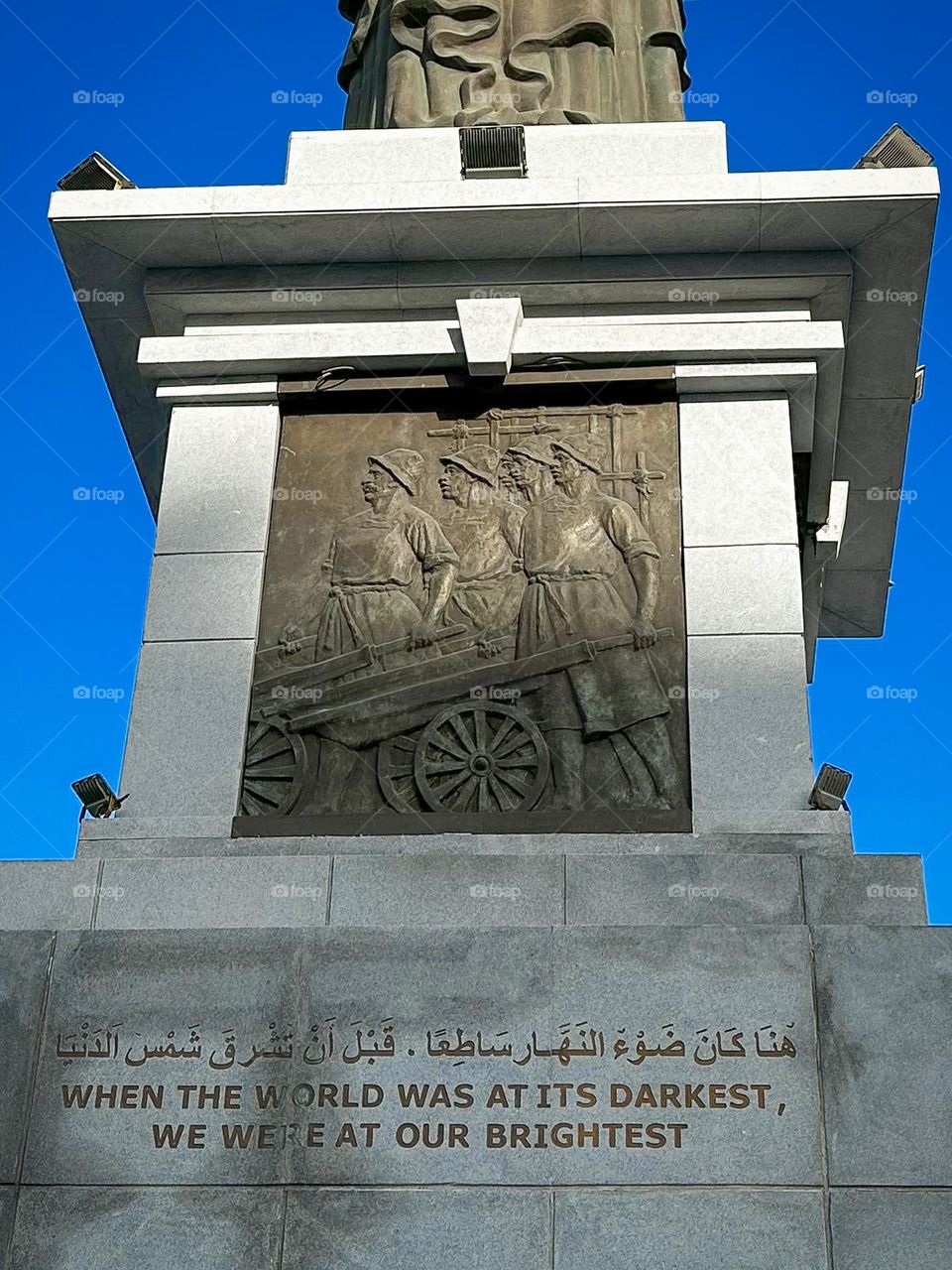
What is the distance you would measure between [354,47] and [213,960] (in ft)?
32.7

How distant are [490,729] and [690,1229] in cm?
387

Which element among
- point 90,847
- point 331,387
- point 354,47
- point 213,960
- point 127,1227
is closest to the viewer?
point 127,1227

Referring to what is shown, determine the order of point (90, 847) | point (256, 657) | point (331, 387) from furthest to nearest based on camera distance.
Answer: point (331, 387) < point (256, 657) < point (90, 847)

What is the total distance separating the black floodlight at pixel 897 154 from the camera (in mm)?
13422

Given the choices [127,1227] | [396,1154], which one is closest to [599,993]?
[396,1154]

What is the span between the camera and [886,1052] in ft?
30.4

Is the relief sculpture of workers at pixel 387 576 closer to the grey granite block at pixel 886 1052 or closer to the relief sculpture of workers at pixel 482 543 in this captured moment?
the relief sculpture of workers at pixel 482 543

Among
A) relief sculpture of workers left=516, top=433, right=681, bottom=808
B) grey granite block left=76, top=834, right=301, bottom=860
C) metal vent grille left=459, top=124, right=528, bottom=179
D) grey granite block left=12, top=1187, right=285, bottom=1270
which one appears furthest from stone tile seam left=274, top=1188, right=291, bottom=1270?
metal vent grille left=459, top=124, right=528, bottom=179

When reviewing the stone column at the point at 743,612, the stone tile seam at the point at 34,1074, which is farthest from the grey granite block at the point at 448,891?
the stone tile seam at the point at 34,1074

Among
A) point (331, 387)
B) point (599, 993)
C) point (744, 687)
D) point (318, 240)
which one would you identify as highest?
point (318, 240)

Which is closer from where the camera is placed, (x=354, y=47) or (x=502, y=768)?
(x=502, y=768)

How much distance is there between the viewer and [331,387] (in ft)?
43.9

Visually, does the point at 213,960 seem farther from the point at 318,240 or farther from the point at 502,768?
the point at 318,240

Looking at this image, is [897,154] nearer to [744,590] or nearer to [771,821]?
[744,590]
